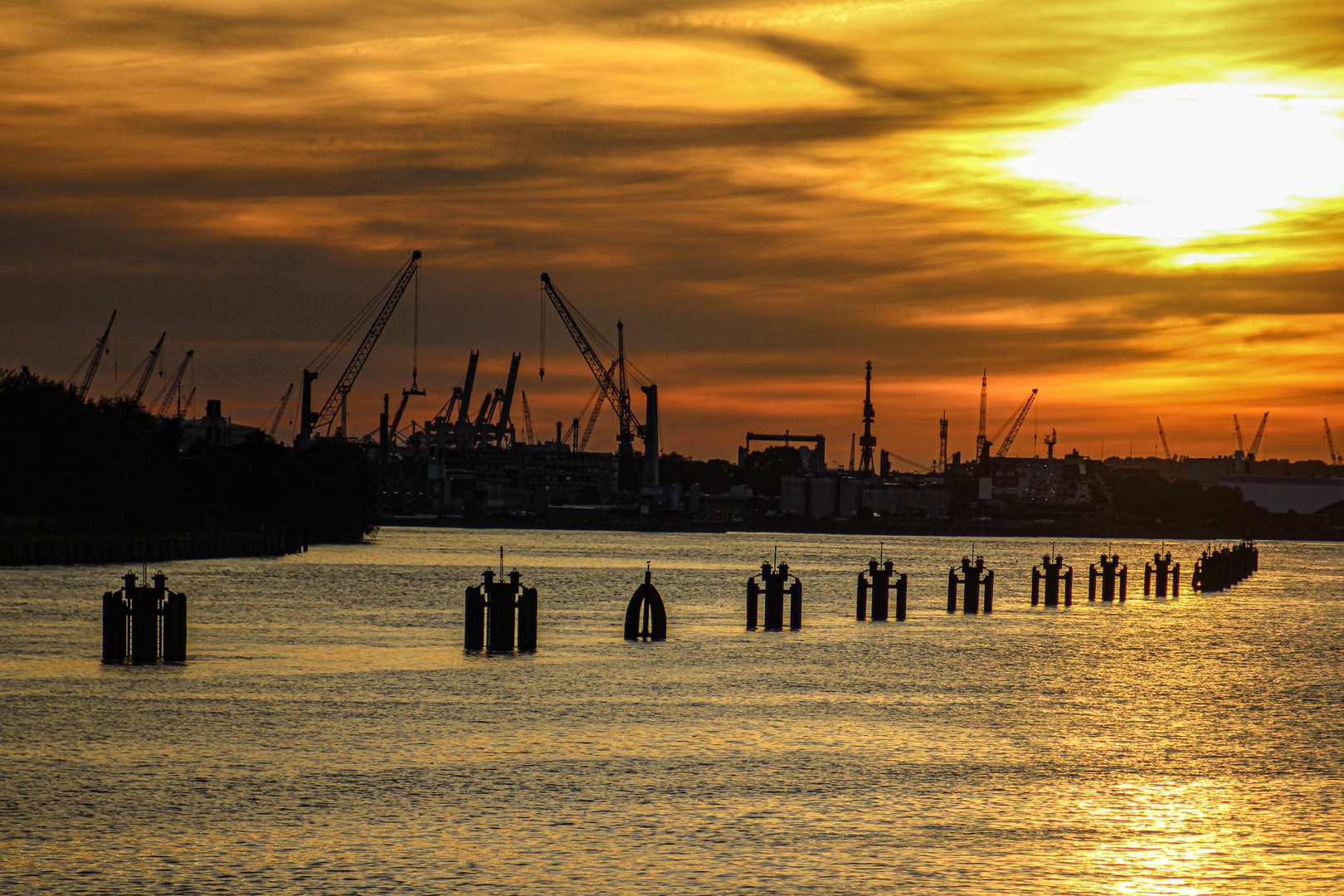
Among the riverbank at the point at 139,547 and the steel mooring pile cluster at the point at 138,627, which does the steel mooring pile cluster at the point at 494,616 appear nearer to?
the steel mooring pile cluster at the point at 138,627

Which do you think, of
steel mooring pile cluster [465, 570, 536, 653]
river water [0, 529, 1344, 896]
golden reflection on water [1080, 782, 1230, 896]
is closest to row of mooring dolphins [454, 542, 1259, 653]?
steel mooring pile cluster [465, 570, 536, 653]

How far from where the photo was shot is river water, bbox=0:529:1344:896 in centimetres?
1723

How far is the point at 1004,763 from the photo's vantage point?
24.9 m

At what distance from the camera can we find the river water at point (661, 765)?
56.5 feet

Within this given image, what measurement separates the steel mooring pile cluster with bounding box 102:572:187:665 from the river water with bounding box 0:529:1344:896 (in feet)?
2.91

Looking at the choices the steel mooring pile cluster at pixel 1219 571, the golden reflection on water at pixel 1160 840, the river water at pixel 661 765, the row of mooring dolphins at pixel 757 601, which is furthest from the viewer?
the steel mooring pile cluster at pixel 1219 571

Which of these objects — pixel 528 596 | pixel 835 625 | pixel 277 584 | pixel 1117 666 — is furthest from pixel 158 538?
pixel 1117 666

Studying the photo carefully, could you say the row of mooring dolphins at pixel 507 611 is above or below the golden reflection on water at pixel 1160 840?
above

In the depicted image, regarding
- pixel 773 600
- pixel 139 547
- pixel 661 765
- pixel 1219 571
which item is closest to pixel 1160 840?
pixel 661 765

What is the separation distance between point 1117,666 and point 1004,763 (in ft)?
65.2

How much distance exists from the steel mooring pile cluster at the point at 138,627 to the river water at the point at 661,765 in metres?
0.89

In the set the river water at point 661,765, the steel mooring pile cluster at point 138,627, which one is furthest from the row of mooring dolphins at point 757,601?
the steel mooring pile cluster at point 138,627

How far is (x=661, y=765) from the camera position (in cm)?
→ 2389

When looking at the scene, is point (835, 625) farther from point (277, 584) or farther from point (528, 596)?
point (277, 584)
